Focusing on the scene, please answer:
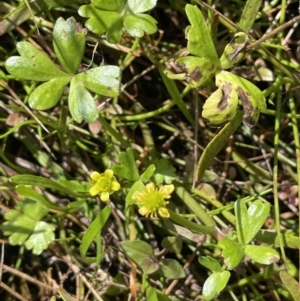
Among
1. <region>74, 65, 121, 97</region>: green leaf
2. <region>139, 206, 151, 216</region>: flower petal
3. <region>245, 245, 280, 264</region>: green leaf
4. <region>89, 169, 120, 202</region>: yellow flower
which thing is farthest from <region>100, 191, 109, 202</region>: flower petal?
<region>245, 245, 280, 264</region>: green leaf

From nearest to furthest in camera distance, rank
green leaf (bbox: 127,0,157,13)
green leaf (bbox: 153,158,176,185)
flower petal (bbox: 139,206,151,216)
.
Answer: flower petal (bbox: 139,206,151,216)
green leaf (bbox: 127,0,157,13)
green leaf (bbox: 153,158,176,185)

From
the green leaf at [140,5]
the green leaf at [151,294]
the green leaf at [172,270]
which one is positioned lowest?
the green leaf at [172,270]

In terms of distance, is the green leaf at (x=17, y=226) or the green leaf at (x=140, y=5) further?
the green leaf at (x=17, y=226)

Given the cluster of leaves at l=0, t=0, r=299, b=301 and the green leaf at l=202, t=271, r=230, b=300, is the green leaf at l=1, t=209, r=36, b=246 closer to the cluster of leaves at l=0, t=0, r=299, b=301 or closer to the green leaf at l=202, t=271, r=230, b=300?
the cluster of leaves at l=0, t=0, r=299, b=301

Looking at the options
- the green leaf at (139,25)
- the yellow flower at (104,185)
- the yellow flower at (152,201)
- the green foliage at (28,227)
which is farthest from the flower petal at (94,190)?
the green leaf at (139,25)

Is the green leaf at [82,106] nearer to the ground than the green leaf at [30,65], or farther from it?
nearer to the ground

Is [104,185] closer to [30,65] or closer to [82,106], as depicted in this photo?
[82,106]

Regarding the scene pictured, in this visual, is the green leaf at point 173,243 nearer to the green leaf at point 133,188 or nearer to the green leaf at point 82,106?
the green leaf at point 133,188
